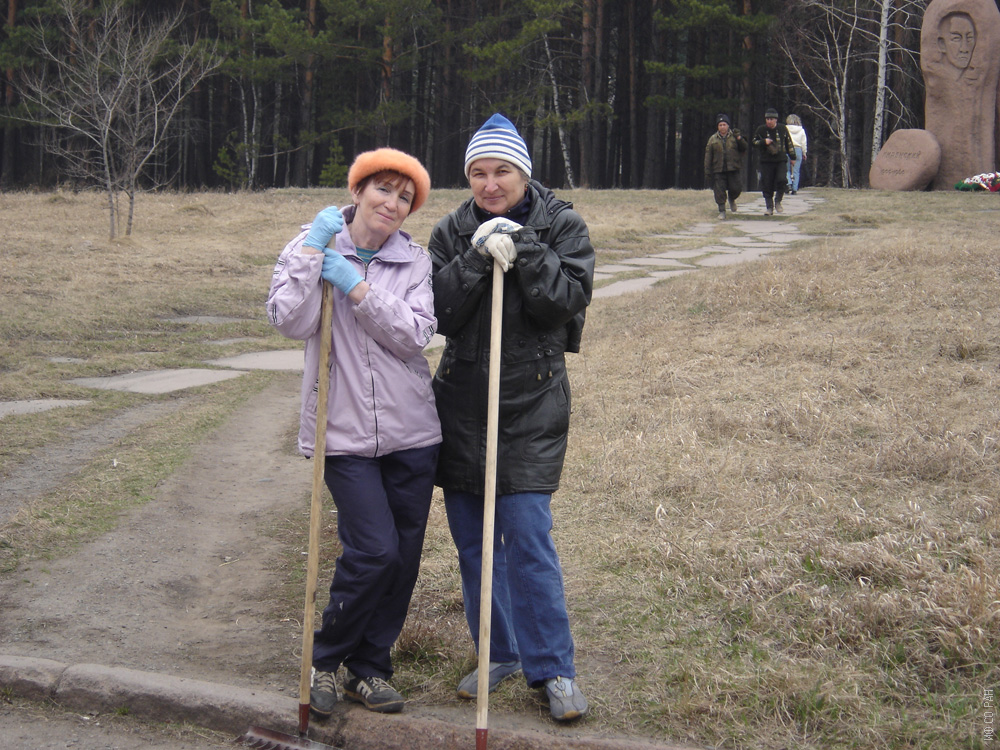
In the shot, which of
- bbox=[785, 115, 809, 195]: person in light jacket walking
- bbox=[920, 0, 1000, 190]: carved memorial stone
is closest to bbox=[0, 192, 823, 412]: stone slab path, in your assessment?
bbox=[785, 115, 809, 195]: person in light jacket walking

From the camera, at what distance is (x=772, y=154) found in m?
15.5

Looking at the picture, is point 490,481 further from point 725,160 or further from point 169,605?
point 725,160

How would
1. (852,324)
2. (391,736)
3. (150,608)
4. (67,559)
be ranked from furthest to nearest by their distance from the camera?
(852,324), (67,559), (150,608), (391,736)

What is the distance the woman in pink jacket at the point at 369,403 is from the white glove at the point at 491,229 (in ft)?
0.81

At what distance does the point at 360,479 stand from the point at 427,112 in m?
37.7

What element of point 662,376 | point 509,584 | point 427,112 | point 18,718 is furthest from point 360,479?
point 427,112

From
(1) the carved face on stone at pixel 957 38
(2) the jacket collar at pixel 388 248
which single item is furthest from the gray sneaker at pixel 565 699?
(1) the carved face on stone at pixel 957 38

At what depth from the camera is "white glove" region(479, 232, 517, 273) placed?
109 inches

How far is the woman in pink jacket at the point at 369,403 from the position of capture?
2873 mm

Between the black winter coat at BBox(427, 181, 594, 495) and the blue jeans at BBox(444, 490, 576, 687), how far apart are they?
59mm

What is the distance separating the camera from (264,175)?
40938 mm

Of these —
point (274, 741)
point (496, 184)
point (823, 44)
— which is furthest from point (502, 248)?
point (823, 44)

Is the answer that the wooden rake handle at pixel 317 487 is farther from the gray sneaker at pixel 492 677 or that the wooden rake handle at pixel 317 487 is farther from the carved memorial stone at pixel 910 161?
the carved memorial stone at pixel 910 161

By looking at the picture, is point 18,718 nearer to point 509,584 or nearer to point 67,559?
point 67,559
